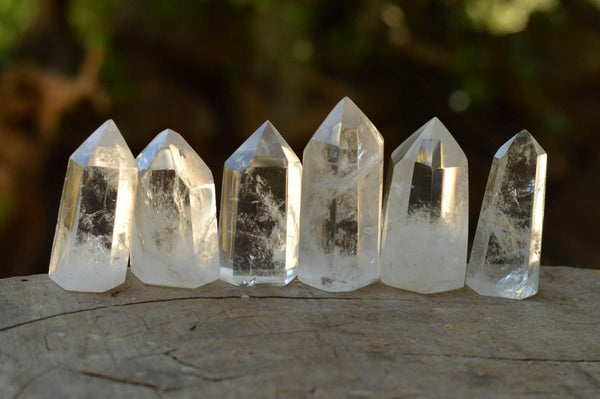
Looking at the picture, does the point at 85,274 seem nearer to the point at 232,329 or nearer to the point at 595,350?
the point at 232,329

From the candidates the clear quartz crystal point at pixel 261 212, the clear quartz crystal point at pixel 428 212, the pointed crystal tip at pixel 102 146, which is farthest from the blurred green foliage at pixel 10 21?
the clear quartz crystal point at pixel 428 212

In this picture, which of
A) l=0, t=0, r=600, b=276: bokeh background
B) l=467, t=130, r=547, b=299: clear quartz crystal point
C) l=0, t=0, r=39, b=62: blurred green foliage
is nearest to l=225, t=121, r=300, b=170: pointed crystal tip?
l=467, t=130, r=547, b=299: clear quartz crystal point

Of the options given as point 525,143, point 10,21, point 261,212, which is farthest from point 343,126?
point 10,21

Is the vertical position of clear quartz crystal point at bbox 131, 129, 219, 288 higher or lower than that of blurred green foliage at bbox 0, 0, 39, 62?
lower

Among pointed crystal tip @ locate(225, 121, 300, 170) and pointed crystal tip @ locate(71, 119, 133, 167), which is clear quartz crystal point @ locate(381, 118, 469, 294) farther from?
pointed crystal tip @ locate(71, 119, 133, 167)

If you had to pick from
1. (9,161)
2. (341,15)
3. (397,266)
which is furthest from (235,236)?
(9,161)

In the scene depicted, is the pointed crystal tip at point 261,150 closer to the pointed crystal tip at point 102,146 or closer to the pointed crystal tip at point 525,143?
the pointed crystal tip at point 102,146
